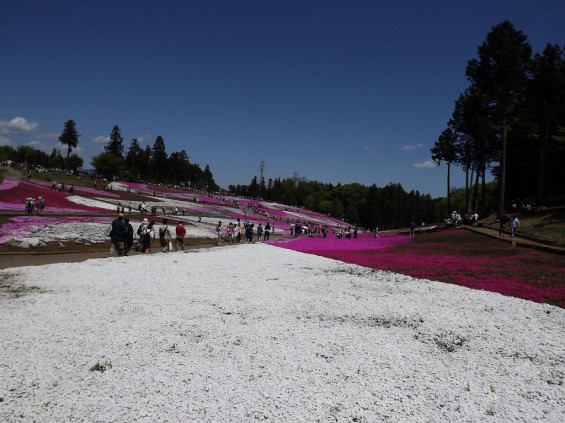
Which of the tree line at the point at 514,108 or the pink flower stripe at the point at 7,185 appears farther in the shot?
the pink flower stripe at the point at 7,185

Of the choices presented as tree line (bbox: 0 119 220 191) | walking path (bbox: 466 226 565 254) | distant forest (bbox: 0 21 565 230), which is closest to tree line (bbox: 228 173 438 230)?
tree line (bbox: 0 119 220 191)

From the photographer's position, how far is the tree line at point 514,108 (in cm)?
3803

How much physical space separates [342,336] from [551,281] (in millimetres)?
12623

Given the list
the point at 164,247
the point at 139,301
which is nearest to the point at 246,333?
the point at 139,301

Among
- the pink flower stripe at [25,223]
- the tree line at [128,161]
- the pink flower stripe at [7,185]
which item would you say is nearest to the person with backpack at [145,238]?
the pink flower stripe at [25,223]

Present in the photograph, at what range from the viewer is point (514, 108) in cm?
4178

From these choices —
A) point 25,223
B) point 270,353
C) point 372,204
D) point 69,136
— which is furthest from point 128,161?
point 270,353

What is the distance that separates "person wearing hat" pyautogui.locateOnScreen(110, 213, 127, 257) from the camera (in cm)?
1913

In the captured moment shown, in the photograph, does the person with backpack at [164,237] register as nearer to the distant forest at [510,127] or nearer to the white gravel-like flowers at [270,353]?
the white gravel-like flowers at [270,353]

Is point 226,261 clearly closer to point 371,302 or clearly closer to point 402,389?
point 371,302

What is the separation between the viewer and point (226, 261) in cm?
2155

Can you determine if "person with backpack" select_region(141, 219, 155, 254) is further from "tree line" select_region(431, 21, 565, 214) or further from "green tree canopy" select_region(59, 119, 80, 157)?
"green tree canopy" select_region(59, 119, 80, 157)

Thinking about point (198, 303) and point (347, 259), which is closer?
point (198, 303)

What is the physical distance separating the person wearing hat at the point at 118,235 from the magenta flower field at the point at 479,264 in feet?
44.1
